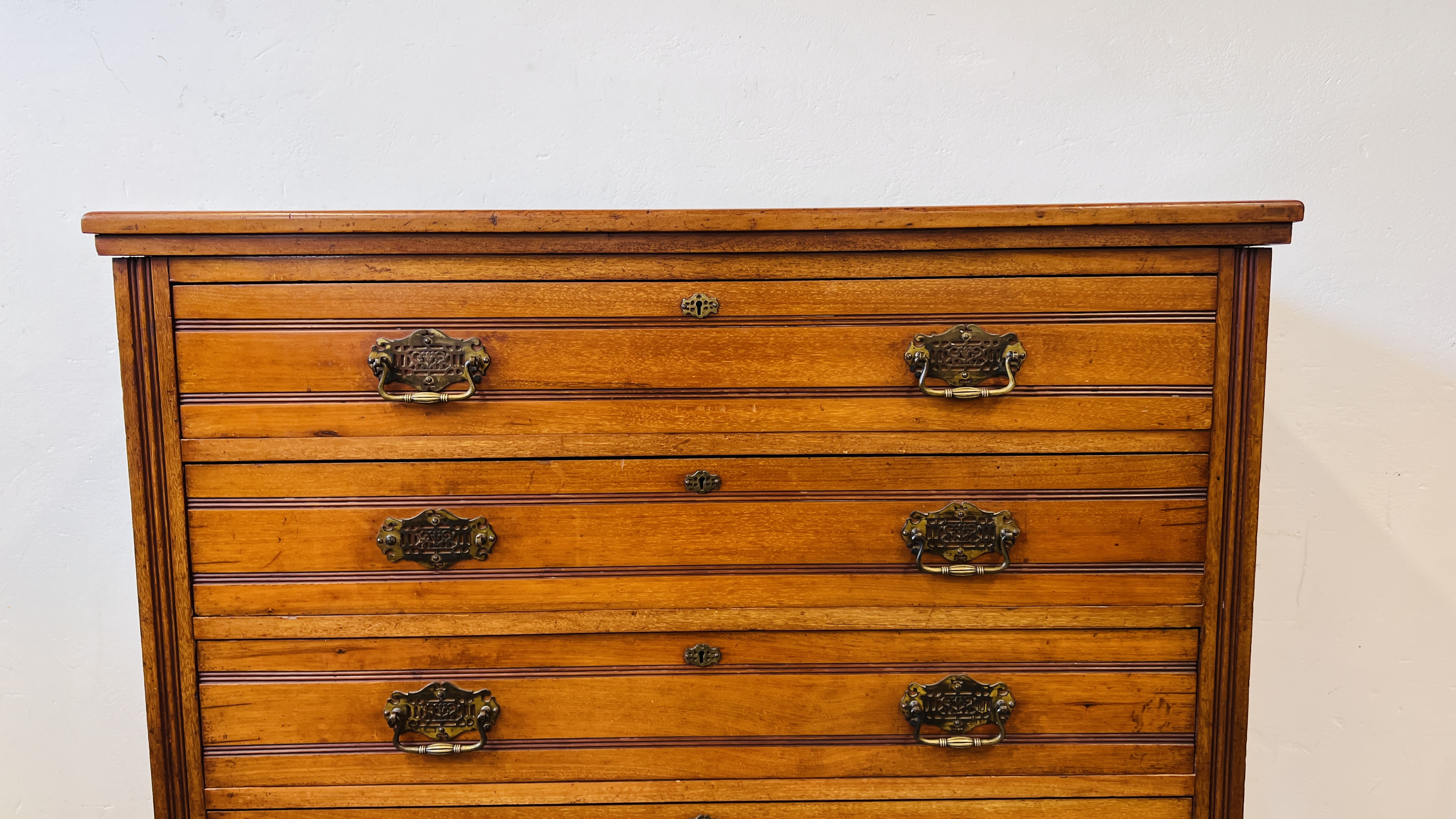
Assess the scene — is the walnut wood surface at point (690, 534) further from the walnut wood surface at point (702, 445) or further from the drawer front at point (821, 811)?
the drawer front at point (821, 811)

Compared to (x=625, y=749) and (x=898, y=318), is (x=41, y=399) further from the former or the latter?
(x=898, y=318)

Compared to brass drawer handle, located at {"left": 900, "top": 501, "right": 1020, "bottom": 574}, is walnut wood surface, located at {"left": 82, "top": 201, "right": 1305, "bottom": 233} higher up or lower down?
higher up

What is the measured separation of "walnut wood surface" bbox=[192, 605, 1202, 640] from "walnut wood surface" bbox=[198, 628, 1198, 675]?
0.01 meters

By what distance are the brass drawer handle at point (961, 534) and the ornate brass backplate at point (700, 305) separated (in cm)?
44

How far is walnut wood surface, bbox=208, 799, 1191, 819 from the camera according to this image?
4.19ft

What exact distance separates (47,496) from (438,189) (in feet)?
3.92

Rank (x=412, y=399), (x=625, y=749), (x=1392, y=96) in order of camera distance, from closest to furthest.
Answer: (x=412, y=399), (x=625, y=749), (x=1392, y=96)

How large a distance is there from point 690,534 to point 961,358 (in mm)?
486

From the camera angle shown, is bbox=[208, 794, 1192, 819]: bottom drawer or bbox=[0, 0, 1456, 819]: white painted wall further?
bbox=[0, 0, 1456, 819]: white painted wall

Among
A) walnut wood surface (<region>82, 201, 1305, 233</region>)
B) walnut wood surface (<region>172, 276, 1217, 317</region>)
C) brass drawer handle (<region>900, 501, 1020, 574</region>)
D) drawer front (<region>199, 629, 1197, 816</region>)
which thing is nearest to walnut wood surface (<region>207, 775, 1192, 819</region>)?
drawer front (<region>199, 629, 1197, 816</region>)

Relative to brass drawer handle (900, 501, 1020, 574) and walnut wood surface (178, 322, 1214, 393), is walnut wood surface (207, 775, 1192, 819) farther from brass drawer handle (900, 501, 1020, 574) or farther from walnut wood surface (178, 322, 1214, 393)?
walnut wood surface (178, 322, 1214, 393)

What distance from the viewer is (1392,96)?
73.5 inches

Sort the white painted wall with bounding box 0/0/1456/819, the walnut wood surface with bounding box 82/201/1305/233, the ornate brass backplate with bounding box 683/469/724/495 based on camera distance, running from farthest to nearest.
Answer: the white painted wall with bounding box 0/0/1456/819
the ornate brass backplate with bounding box 683/469/724/495
the walnut wood surface with bounding box 82/201/1305/233

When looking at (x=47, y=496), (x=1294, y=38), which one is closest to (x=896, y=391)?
(x=1294, y=38)
